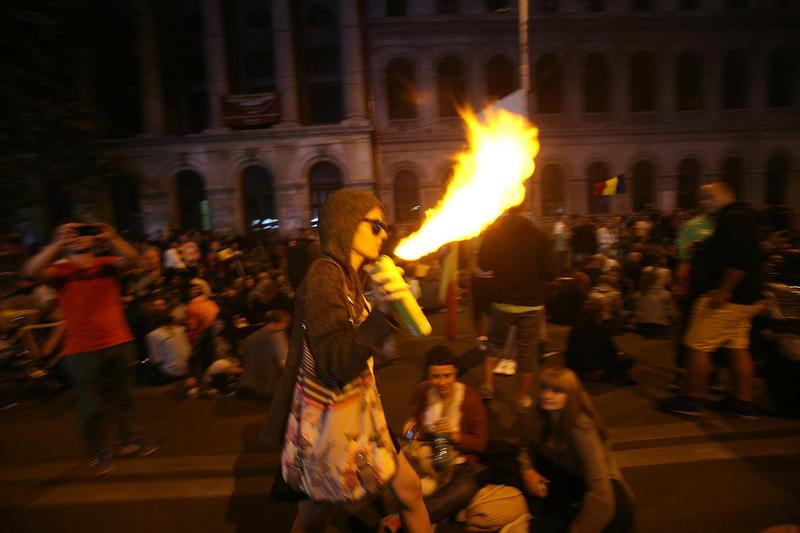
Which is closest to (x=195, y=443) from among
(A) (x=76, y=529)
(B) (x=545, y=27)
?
(A) (x=76, y=529)

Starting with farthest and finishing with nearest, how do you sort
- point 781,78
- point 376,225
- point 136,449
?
point 781,78, point 136,449, point 376,225

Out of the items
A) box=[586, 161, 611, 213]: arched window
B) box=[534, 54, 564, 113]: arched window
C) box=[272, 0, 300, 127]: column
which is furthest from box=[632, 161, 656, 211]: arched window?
box=[272, 0, 300, 127]: column

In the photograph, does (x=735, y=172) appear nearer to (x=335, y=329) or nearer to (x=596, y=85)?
(x=596, y=85)

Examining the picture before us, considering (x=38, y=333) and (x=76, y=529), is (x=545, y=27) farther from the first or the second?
(x=76, y=529)

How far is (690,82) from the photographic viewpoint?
23.2m

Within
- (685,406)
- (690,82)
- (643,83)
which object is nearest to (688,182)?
(690,82)

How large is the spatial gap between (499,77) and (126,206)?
18378 mm

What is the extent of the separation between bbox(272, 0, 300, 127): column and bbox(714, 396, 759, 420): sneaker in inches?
773

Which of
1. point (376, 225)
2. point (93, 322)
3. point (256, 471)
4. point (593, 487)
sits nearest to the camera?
point (376, 225)

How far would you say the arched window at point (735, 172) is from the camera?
917 inches

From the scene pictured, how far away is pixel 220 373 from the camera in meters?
6.07

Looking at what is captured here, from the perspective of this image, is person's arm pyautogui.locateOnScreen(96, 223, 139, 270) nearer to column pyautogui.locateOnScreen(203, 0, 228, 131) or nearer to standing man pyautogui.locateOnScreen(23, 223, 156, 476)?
standing man pyautogui.locateOnScreen(23, 223, 156, 476)

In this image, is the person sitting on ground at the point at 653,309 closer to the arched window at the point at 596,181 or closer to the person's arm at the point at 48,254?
the person's arm at the point at 48,254

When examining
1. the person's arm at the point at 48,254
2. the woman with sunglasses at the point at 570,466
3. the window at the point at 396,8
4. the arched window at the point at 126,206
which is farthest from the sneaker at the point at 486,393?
the window at the point at 396,8
